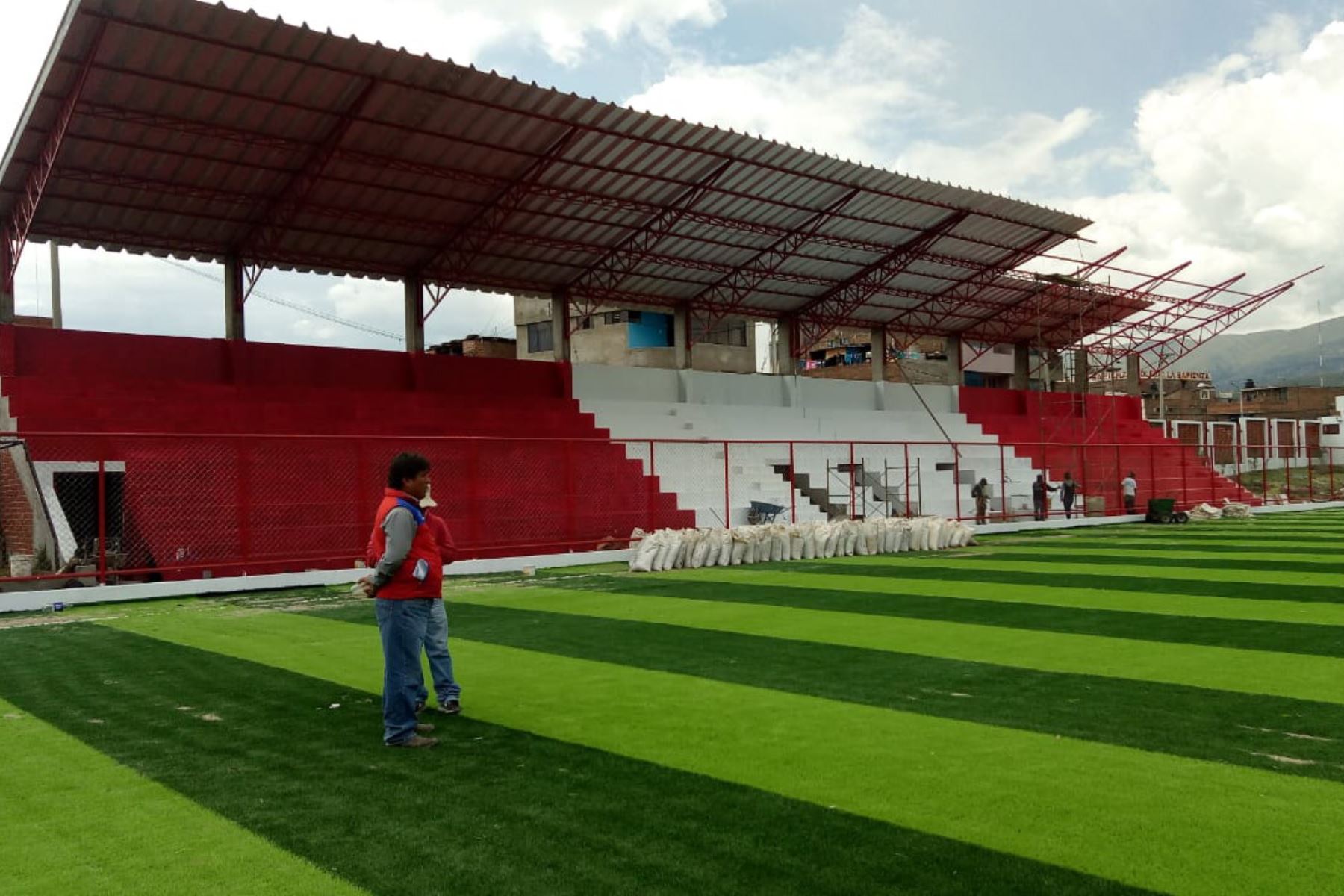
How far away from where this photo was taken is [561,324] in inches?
1304

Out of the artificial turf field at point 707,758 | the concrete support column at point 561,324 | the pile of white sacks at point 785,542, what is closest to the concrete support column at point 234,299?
the concrete support column at point 561,324

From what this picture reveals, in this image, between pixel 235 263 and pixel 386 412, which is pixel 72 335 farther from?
pixel 386 412

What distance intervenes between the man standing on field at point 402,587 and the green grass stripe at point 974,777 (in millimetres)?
833

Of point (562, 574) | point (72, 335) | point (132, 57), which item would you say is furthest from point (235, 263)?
point (562, 574)

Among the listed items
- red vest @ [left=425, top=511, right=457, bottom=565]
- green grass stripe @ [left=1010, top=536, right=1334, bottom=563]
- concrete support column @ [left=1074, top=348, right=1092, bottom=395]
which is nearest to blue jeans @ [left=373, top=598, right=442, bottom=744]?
red vest @ [left=425, top=511, right=457, bottom=565]

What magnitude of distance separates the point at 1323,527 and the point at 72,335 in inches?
1223

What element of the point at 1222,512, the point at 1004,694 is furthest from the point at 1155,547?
the point at 1004,694

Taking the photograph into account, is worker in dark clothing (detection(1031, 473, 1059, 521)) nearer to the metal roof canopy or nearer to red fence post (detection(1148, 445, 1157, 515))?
red fence post (detection(1148, 445, 1157, 515))

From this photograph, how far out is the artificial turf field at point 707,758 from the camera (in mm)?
4215

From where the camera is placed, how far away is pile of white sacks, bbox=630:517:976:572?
18.5 metres

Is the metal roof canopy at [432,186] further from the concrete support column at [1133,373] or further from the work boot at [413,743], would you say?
the concrete support column at [1133,373]

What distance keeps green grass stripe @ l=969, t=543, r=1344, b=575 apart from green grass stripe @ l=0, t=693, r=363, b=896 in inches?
623

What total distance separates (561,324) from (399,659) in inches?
1081

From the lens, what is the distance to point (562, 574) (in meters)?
18.0
